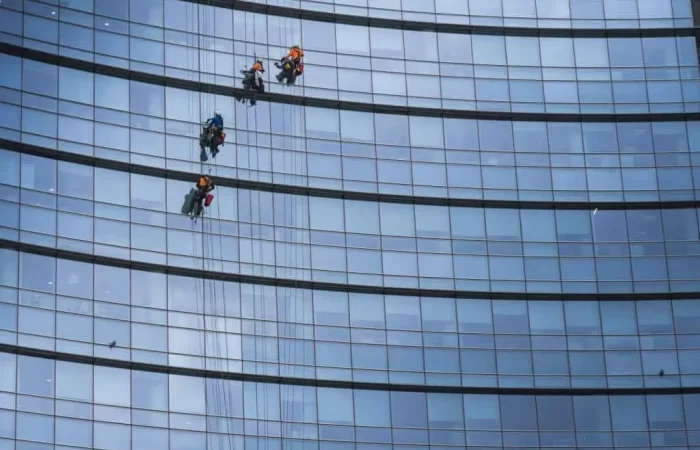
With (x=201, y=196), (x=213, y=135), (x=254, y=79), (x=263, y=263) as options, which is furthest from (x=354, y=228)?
(x=254, y=79)

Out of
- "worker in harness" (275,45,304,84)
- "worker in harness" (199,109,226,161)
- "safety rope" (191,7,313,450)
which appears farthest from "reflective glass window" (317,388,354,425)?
"worker in harness" (275,45,304,84)

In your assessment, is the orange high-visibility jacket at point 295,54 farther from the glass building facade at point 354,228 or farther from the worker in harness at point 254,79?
the glass building facade at point 354,228

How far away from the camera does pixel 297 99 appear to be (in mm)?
77812

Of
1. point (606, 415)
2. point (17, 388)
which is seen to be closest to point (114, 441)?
point (17, 388)

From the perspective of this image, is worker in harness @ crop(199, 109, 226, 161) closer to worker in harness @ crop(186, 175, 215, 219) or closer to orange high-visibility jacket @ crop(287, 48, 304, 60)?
worker in harness @ crop(186, 175, 215, 219)

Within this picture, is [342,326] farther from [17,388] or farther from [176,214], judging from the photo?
[17,388]

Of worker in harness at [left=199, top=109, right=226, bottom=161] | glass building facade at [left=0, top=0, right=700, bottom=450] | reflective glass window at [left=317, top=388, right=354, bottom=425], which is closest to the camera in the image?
glass building facade at [left=0, top=0, right=700, bottom=450]

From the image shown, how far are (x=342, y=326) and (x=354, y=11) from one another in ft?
53.5

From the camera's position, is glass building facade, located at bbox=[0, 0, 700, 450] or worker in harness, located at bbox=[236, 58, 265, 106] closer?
glass building facade, located at bbox=[0, 0, 700, 450]

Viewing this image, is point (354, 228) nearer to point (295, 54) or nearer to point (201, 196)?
point (201, 196)

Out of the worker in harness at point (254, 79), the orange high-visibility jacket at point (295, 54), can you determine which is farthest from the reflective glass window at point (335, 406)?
the orange high-visibility jacket at point (295, 54)

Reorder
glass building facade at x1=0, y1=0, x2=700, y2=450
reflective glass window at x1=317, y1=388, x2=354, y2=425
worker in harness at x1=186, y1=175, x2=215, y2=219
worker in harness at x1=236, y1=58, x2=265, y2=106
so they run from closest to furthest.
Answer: glass building facade at x1=0, y1=0, x2=700, y2=450
worker in harness at x1=186, y1=175, x2=215, y2=219
reflective glass window at x1=317, y1=388, x2=354, y2=425
worker in harness at x1=236, y1=58, x2=265, y2=106

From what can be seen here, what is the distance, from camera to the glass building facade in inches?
2800

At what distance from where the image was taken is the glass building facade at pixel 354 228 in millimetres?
71125
